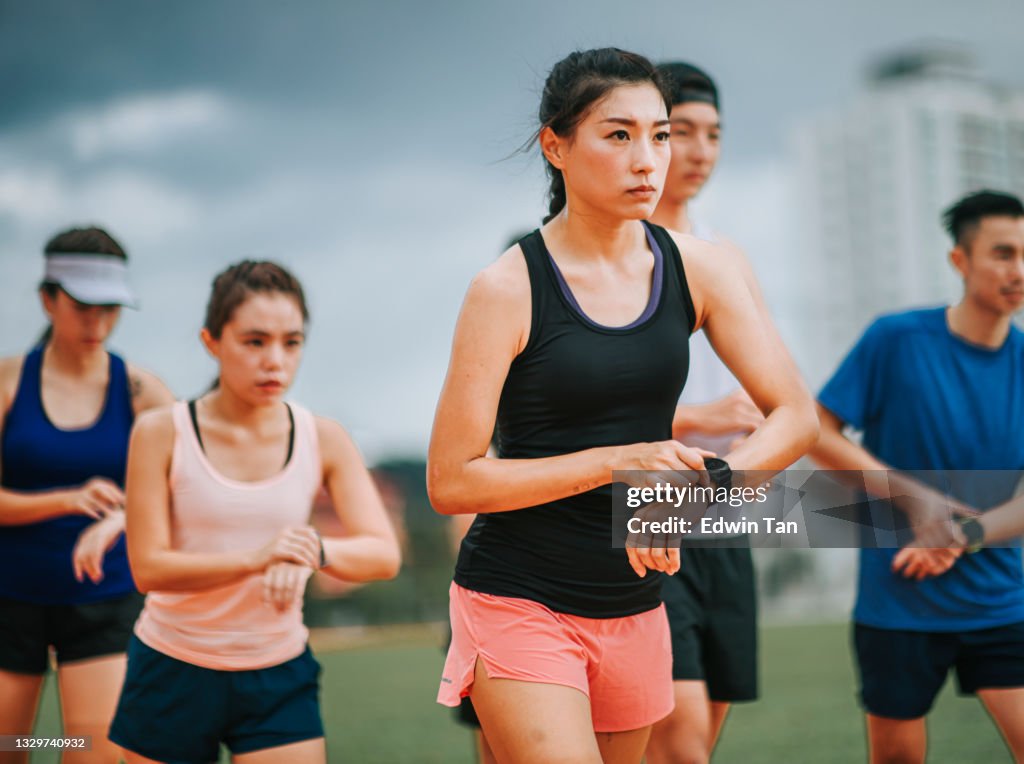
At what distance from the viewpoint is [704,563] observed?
3986mm

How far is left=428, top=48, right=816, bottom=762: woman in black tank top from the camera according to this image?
2.62 metres

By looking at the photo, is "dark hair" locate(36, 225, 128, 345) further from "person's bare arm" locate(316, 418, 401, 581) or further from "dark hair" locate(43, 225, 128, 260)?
"person's bare arm" locate(316, 418, 401, 581)

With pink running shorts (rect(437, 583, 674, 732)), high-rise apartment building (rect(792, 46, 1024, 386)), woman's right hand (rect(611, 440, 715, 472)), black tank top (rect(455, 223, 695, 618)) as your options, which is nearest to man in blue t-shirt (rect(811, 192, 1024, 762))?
pink running shorts (rect(437, 583, 674, 732))

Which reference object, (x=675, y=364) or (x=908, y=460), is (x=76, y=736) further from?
(x=908, y=460)

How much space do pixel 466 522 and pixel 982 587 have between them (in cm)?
185

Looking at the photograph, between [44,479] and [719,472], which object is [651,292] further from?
[44,479]

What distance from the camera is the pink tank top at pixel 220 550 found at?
3.51m

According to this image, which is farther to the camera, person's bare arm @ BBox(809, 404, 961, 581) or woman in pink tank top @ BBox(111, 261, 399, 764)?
person's bare arm @ BBox(809, 404, 961, 581)

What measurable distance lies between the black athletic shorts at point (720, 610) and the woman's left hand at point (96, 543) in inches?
76.1

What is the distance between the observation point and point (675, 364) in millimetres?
2758

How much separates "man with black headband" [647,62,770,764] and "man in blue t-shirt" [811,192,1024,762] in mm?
479

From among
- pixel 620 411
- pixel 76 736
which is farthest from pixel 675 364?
pixel 76 736
